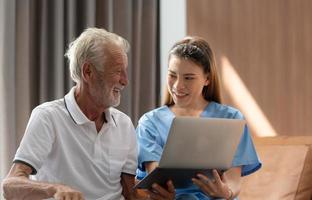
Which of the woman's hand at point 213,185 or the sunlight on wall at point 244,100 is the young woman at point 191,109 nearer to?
the woman's hand at point 213,185

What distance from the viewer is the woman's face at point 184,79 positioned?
218 cm

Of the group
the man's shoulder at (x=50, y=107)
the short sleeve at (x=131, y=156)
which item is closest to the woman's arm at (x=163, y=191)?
the short sleeve at (x=131, y=156)

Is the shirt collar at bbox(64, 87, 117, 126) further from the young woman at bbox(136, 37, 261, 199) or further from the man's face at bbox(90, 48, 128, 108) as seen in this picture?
the young woman at bbox(136, 37, 261, 199)

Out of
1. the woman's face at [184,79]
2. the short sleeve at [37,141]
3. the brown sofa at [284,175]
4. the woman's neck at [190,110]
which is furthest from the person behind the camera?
the brown sofa at [284,175]

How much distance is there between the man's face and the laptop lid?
1.13ft

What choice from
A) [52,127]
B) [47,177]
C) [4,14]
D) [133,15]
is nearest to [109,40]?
[52,127]

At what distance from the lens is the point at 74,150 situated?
6.81ft

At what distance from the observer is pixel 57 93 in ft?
10.1

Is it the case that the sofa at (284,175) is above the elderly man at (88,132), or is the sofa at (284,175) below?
below

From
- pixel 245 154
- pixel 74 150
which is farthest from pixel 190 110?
pixel 74 150

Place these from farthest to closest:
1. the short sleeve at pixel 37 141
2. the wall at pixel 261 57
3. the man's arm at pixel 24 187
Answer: the wall at pixel 261 57, the short sleeve at pixel 37 141, the man's arm at pixel 24 187

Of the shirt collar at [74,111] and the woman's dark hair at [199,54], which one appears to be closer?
the shirt collar at [74,111]

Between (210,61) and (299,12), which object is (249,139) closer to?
(210,61)

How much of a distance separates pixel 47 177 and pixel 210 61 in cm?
72
